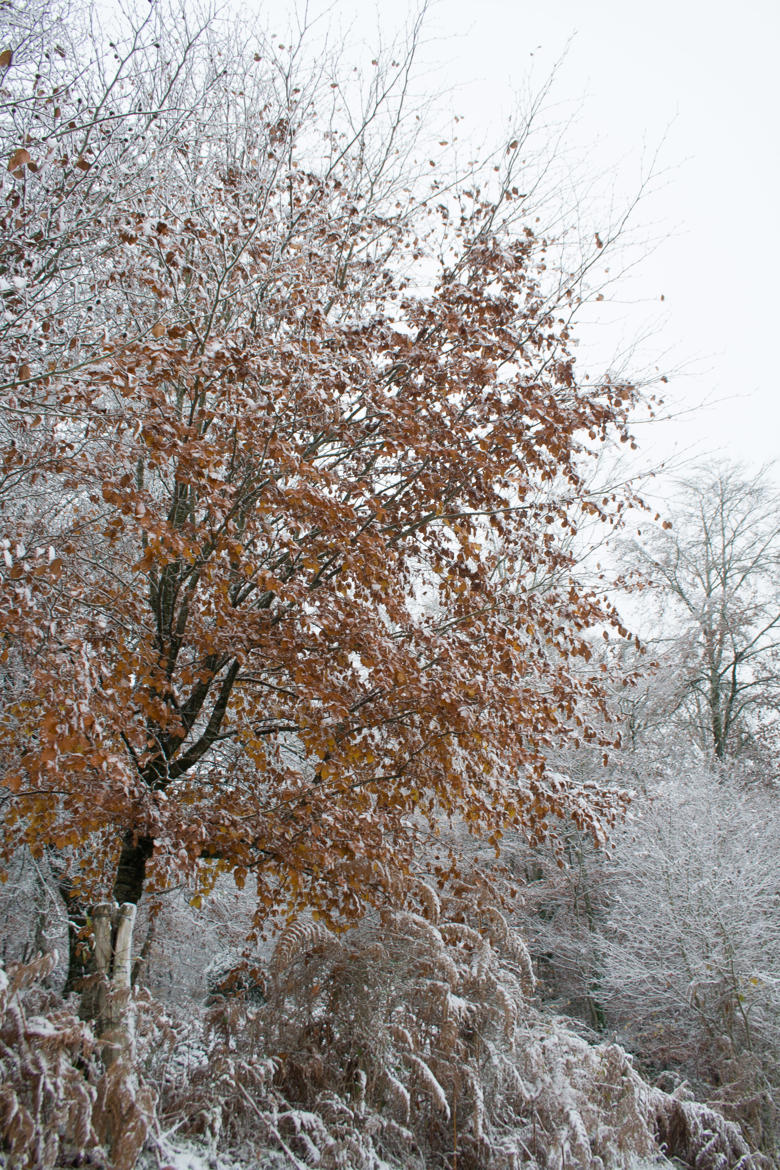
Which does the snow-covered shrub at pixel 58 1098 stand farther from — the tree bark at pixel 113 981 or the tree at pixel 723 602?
the tree at pixel 723 602

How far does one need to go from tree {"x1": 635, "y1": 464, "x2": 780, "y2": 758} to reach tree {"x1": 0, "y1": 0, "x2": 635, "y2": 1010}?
10905mm

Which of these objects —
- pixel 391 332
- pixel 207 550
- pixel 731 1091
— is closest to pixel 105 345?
pixel 207 550

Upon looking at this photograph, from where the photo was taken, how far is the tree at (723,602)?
1581cm

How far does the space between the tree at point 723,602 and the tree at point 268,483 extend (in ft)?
35.8

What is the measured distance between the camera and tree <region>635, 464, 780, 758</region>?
15.8 m

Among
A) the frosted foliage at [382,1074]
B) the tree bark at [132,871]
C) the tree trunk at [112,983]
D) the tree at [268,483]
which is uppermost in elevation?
the tree at [268,483]

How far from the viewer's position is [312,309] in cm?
507

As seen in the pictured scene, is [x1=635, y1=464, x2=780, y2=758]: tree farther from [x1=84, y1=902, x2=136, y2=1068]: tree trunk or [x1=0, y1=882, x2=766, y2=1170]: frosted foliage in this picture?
[x1=84, y1=902, x2=136, y2=1068]: tree trunk

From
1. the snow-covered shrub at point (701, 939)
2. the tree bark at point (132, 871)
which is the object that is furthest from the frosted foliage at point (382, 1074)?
the snow-covered shrub at point (701, 939)

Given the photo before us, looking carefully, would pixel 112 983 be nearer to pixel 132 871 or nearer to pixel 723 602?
pixel 132 871

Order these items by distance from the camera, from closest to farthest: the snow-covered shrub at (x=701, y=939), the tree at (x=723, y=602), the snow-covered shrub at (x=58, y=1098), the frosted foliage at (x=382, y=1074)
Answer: the snow-covered shrub at (x=58, y=1098) < the frosted foliage at (x=382, y=1074) < the snow-covered shrub at (x=701, y=939) < the tree at (x=723, y=602)

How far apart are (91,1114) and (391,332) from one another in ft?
15.7

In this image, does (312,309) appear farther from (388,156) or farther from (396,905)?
(396,905)

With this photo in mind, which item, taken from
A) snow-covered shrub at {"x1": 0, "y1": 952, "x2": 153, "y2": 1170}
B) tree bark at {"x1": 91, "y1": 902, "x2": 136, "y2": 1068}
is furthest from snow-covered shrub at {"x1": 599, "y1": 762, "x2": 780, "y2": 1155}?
snow-covered shrub at {"x1": 0, "y1": 952, "x2": 153, "y2": 1170}
